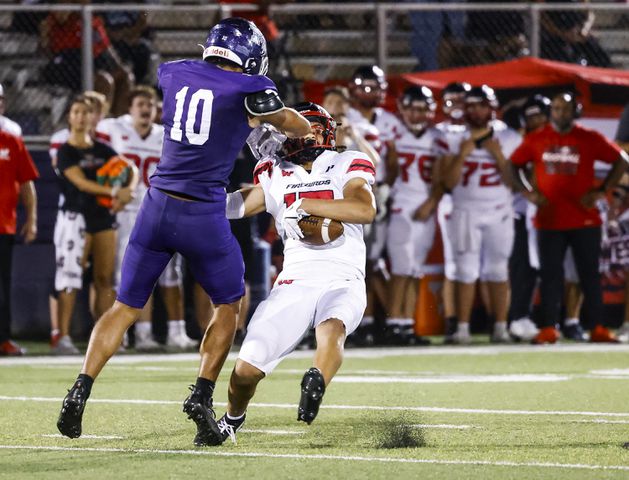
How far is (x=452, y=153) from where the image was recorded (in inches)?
502

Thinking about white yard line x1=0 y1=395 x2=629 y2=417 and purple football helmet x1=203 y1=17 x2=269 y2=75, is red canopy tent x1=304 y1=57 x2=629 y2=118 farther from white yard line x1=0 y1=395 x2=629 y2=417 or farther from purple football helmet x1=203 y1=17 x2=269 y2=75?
purple football helmet x1=203 y1=17 x2=269 y2=75

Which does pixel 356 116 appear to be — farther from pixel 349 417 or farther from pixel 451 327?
pixel 349 417

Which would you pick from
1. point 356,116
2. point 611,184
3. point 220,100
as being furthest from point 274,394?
point 611,184

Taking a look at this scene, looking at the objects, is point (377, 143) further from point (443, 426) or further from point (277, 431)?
point (277, 431)

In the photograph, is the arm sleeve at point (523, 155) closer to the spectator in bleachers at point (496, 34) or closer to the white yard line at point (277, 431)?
the spectator in bleachers at point (496, 34)

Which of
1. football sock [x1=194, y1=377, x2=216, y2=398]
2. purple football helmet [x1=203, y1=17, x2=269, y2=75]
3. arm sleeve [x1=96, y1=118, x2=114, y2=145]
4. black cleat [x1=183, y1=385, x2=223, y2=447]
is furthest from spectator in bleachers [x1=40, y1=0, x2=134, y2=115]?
black cleat [x1=183, y1=385, x2=223, y2=447]

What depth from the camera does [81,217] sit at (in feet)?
39.3

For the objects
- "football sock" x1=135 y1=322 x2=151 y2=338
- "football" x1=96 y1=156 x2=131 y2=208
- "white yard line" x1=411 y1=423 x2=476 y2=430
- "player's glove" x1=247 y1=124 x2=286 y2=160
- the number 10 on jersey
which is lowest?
"football sock" x1=135 y1=322 x2=151 y2=338

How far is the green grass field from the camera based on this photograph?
5598mm

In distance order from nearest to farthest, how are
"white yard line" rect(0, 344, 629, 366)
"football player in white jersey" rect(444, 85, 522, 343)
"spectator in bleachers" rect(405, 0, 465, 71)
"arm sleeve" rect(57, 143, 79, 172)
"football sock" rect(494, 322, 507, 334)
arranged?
"white yard line" rect(0, 344, 629, 366), "arm sleeve" rect(57, 143, 79, 172), "football player in white jersey" rect(444, 85, 522, 343), "football sock" rect(494, 322, 507, 334), "spectator in bleachers" rect(405, 0, 465, 71)

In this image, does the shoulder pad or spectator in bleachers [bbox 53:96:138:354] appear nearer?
the shoulder pad

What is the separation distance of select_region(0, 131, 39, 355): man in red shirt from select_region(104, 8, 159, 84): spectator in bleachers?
2198 millimetres

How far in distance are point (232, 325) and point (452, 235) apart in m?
6.43

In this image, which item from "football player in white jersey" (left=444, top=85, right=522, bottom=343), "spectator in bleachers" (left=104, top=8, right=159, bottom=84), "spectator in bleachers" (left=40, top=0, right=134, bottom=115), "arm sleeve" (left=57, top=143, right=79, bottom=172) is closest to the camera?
"arm sleeve" (left=57, top=143, right=79, bottom=172)
